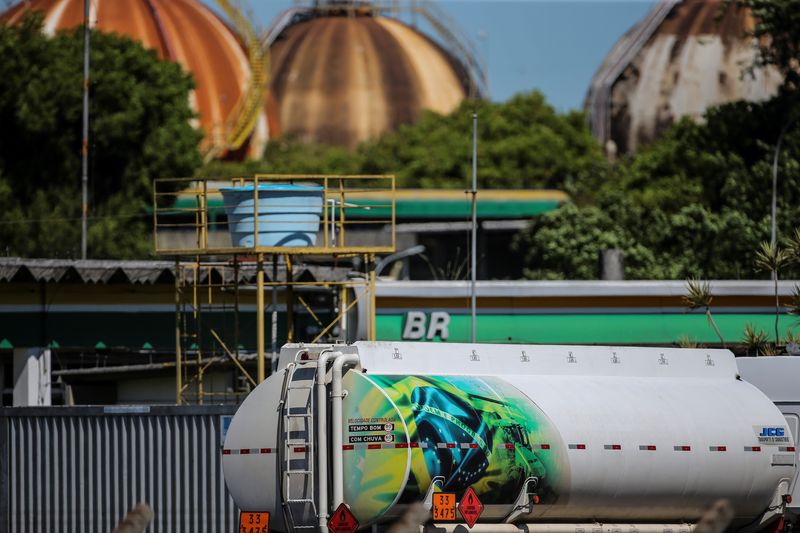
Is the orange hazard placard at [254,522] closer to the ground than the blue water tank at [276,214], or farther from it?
closer to the ground

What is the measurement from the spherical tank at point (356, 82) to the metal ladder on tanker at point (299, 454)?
114173 millimetres

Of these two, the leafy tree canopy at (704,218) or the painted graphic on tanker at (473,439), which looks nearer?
the painted graphic on tanker at (473,439)

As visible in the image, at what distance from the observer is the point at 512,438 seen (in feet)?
60.1

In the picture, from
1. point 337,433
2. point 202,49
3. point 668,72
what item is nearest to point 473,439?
point 337,433

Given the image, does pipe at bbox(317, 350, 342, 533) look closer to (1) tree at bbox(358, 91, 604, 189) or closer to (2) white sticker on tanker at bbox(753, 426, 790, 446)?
(2) white sticker on tanker at bbox(753, 426, 790, 446)

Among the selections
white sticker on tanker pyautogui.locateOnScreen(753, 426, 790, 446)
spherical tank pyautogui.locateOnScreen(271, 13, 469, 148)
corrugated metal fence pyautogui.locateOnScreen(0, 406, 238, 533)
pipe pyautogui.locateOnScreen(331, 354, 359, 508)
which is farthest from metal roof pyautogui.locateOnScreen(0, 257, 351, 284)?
spherical tank pyautogui.locateOnScreen(271, 13, 469, 148)

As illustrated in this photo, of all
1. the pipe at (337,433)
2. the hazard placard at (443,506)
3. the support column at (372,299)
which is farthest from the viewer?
the support column at (372,299)

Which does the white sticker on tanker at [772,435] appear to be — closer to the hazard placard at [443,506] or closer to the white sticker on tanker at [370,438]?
the hazard placard at [443,506]

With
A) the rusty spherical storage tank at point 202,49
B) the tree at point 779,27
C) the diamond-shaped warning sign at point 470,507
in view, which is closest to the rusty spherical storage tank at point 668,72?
the rusty spherical storage tank at point 202,49

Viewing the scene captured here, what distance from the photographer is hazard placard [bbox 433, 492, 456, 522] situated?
1770 centimetres

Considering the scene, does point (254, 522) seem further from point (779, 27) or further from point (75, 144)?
point (779, 27)

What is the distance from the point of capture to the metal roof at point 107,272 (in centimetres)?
3347

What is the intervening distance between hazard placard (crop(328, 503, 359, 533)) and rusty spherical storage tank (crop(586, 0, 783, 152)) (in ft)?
307

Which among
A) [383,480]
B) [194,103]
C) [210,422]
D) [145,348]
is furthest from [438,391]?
[194,103]
